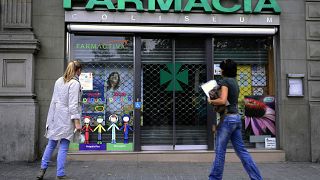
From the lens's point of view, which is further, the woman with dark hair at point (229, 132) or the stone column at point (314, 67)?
the stone column at point (314, 67)

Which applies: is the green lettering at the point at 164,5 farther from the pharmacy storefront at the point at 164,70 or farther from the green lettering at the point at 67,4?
the green lettering at the point at 67,4

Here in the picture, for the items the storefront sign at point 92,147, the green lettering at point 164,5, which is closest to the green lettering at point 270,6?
the green lettering at point 164,5

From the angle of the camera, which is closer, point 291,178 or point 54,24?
point 291,178

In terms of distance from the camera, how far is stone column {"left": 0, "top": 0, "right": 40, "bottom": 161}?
7.69 m

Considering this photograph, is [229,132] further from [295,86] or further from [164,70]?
[295,86]

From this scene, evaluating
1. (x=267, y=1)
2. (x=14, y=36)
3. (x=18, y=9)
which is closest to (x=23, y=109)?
(x=14, y=36)

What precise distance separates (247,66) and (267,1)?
150 cm

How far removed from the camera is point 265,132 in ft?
28.6

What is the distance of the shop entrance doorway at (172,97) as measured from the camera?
28.2 feet

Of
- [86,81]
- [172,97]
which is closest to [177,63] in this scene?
[172,97]

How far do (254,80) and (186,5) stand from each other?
2337 mm

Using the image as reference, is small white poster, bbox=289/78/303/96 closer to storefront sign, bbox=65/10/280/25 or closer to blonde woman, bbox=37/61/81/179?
storefront sign, bbox=65/10/280/25

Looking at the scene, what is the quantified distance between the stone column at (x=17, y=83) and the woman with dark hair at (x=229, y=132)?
158 inches

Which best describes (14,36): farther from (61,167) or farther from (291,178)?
(291,178)
